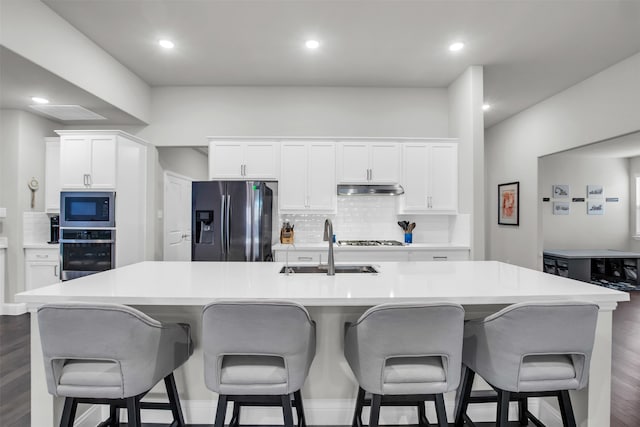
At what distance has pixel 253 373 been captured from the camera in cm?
138

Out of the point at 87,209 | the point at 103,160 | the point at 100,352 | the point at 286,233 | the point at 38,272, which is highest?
the point at 103,160

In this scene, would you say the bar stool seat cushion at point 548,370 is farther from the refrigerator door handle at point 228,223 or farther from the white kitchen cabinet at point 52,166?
the white kitchen cabinet at point 52,166

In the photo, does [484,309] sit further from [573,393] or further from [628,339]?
[628,339]

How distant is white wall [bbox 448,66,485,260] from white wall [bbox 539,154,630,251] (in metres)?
3.68

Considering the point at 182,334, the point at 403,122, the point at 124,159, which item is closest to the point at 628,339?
the point at 403,122

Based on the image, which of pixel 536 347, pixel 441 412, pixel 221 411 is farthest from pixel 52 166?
pixel 536 347

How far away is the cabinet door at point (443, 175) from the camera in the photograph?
433 cm

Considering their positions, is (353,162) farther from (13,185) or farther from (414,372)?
(13,185)

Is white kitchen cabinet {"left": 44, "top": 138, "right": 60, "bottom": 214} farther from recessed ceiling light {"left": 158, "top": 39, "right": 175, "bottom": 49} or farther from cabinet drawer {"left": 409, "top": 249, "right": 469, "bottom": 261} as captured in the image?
cabinet drawer {"left": 409, "top": 249, "right": 469, "bottom": 261}

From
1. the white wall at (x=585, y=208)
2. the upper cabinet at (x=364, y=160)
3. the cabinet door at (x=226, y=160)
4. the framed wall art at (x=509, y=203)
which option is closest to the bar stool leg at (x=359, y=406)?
the upper cabinet at (x=364, y=160)

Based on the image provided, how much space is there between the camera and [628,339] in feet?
11.0

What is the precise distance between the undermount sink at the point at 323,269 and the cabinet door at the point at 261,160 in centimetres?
219

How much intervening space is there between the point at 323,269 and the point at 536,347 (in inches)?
48.4

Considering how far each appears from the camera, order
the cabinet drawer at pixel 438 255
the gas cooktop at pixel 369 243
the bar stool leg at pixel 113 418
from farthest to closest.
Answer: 1. the gas cooktop at pixel 369 243
2. the cabinet drawer at pixel 438 255
3. the bar stool leg at pixel 113 418
